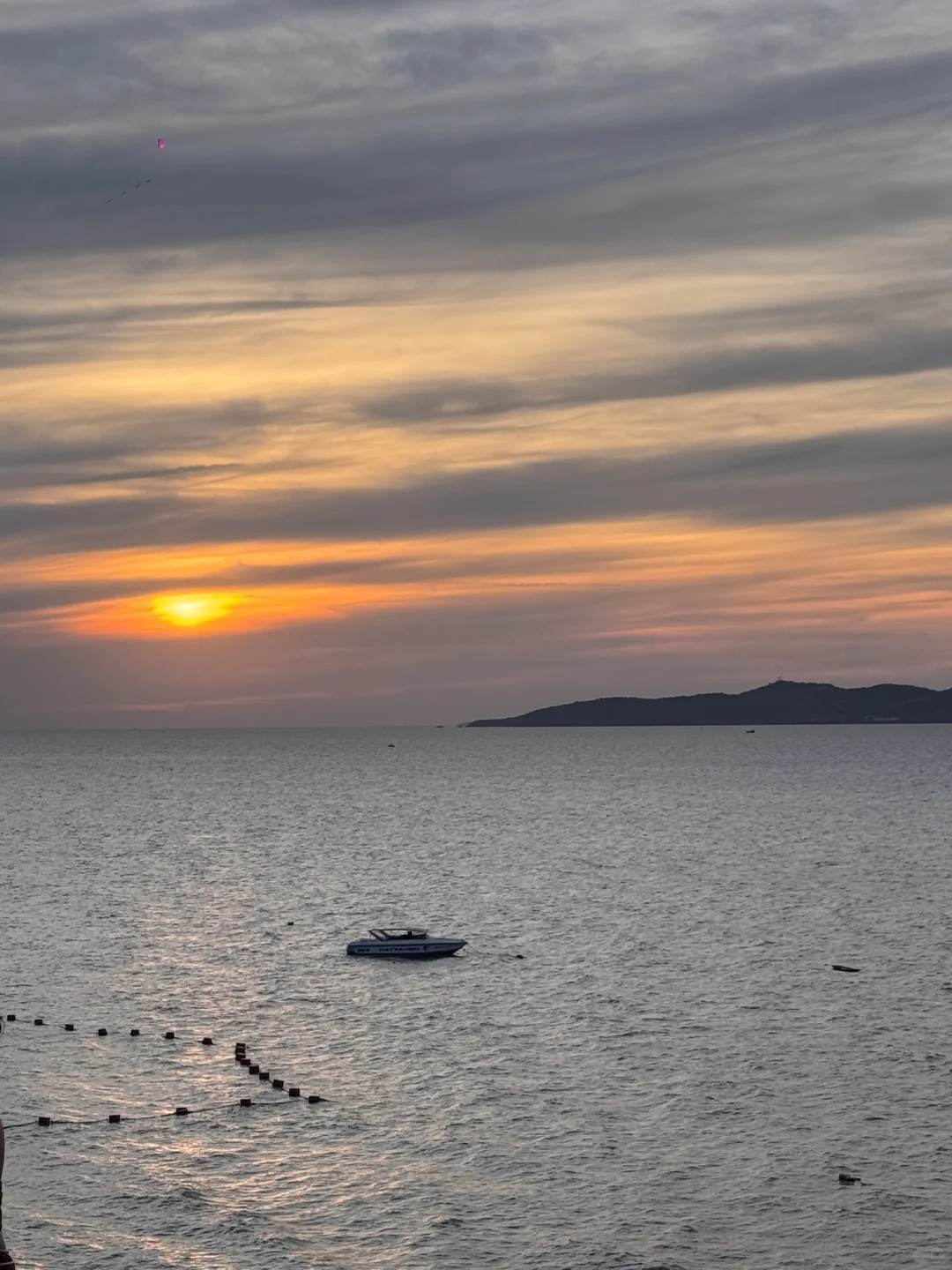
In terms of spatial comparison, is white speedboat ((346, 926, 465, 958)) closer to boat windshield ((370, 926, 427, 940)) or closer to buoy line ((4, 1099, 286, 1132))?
boat windshield ((370, 926, 427, 940))

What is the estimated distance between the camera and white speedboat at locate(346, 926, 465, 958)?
9150 cm

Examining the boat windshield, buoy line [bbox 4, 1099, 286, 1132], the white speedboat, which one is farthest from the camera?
the boat windshield

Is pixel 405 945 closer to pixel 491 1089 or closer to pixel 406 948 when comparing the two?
pixel 406 948

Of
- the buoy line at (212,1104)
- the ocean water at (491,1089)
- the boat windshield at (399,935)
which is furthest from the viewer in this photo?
the boat windshield at (399,935)

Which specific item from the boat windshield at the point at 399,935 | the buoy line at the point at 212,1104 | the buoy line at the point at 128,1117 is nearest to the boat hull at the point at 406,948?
the boat windshield at the point at 399,935

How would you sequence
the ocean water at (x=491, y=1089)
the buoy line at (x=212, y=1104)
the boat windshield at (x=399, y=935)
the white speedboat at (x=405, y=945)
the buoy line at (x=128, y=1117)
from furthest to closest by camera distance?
the boat windshield at (x=399, y=935)
the white speedboat at (x=405, y=945)
the buoy line at (x=212, y=1104)
the buoy line at (x=128, y=1117)
the ocean water at (x=491, y=1089)

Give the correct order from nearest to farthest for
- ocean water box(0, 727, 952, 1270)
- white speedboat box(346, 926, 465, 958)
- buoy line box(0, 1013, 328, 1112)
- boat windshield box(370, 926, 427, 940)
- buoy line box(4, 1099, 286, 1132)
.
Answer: ocean water box(0, 727, 952, 1270) → buoy line box(4, 1099, 286, 1132) → buoy line box(0, 1013, 328, 1112) → white speedboat box(346, 926, 465, 958) → boat windshield box(370, 926, 427, 940)

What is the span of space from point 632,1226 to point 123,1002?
40.4 m

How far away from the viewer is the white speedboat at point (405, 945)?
91.5 m

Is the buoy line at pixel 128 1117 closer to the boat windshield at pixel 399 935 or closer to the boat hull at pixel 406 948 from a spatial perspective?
the boat hull at pixel 406 948

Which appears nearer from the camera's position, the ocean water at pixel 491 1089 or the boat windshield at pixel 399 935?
the ocean water at pixel 491 1089

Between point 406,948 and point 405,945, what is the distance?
193 mm

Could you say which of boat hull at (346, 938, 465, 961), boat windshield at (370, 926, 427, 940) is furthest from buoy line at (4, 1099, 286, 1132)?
boat windshield at (370, 926, 427, 940)

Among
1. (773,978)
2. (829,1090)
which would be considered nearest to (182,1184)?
(829,1090)
